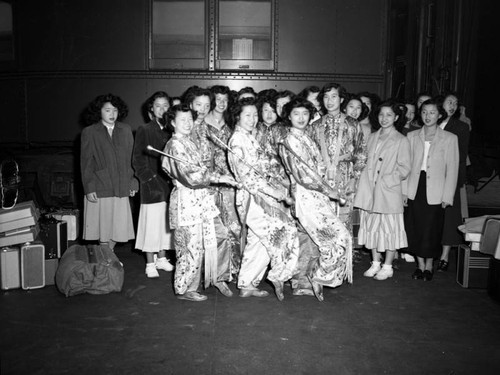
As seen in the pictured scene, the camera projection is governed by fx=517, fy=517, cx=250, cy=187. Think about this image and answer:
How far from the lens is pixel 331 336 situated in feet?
12.1

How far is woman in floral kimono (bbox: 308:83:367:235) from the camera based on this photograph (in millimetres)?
5016

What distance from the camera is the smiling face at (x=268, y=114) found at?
4.98 metres

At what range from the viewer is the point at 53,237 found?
201 inches

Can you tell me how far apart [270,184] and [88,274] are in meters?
1.80

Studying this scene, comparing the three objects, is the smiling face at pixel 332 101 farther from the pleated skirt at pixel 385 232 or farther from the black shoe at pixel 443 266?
the black shoe at pixel 443 266

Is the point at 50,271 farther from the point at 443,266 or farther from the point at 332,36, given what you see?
the point at 332,36

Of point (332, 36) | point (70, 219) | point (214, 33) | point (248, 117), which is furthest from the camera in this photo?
point (332, 36)

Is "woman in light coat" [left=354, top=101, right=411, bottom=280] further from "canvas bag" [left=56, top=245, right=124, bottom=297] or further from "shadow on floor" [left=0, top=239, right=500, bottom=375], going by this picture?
"canvas bag" [left=56, top=245, right=124, bottom=297]

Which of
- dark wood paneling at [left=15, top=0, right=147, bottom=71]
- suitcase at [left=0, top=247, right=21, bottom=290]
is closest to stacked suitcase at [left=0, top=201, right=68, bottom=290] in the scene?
suitcase at [left=0, top=247, right=21, bottom=290]

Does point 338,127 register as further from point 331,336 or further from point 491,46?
point 491,46

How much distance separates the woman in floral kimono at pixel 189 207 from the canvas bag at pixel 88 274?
2.11ft

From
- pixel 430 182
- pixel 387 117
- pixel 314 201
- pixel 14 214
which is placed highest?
pixel 387 117

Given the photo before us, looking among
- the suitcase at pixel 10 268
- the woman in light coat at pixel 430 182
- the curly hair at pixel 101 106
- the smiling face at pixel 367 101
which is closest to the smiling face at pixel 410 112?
the smiling face at pixel 367 101

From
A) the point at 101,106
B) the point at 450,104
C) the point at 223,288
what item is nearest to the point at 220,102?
the point at 101,106
